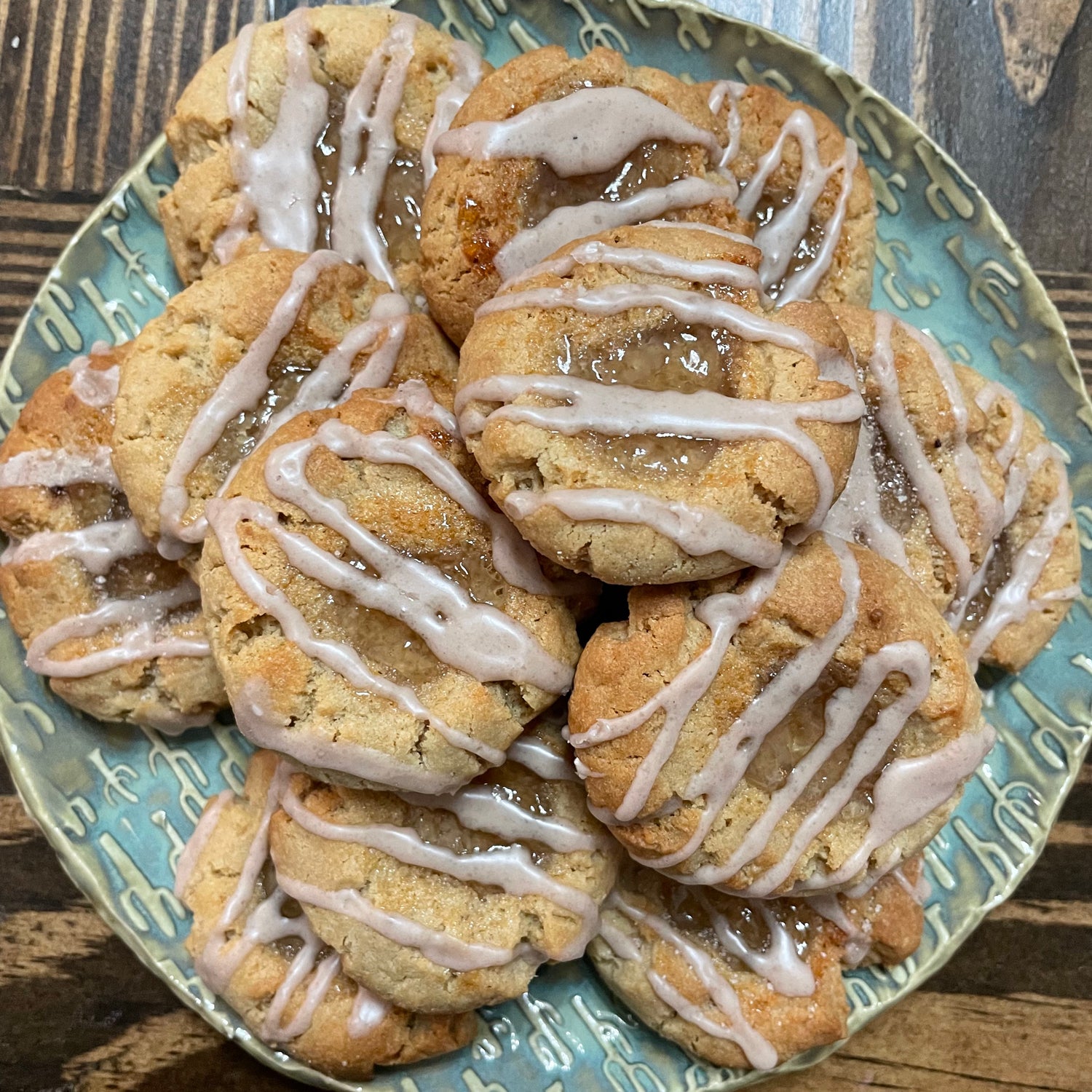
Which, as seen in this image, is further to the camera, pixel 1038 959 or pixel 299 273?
pixel 1038 959

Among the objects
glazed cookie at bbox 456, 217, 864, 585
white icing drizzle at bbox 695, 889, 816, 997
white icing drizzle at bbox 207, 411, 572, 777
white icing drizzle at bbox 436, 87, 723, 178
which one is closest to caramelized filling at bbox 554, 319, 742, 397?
glazed cookie at bbox 456, 217, 864, 585

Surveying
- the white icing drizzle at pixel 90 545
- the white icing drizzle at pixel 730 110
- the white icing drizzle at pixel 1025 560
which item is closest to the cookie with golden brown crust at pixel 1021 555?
the white icing drizzle at pixel 1025 560

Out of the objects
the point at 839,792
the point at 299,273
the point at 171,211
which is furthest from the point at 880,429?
the point at 171,211

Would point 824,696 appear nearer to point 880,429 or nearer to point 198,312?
point 880,429

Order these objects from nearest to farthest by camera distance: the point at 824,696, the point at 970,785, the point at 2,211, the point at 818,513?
the point at 818,513 → the point at 824,696 → the point at 970,785 → the point at 2,211

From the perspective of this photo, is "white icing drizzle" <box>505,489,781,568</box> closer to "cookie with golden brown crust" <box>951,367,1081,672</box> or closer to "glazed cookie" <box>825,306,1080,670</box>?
"glazed cookie" <box>825,306,1080,670</box>

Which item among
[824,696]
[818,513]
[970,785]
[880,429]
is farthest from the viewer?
[970,785]

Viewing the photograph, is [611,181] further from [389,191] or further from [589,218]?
[389,191]
